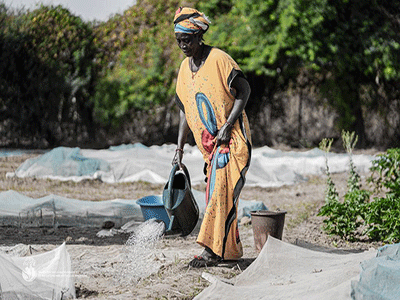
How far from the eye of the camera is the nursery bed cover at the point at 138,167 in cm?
861

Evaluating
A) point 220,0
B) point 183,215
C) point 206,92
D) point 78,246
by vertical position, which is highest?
point 220,0

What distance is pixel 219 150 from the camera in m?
3.70

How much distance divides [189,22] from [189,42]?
0.13 meters

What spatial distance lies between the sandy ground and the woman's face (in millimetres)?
1411

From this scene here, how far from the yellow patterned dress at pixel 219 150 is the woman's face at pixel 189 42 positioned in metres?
0.11

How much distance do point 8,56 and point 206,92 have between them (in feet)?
32.7

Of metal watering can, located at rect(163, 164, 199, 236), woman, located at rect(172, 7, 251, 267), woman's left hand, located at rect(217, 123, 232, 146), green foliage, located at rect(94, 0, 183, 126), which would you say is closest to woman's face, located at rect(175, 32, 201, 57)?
woman, located at rect(172, 7, 251, 267)

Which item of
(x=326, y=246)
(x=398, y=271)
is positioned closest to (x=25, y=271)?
(x=398, y=271)

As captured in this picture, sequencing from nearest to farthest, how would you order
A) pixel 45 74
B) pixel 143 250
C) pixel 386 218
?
1. pixel 143 250
2. pixel 386 218
3. pixel 45 74

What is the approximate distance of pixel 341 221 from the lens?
4.91 m

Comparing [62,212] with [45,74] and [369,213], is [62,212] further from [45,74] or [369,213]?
[45,74]

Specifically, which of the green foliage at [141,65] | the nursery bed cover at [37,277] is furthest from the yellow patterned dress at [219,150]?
the green foliage at [141,65]

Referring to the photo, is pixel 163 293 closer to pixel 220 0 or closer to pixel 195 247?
pixel 195 247

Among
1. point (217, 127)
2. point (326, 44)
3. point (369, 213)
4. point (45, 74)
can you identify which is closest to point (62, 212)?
point (217, 127)
